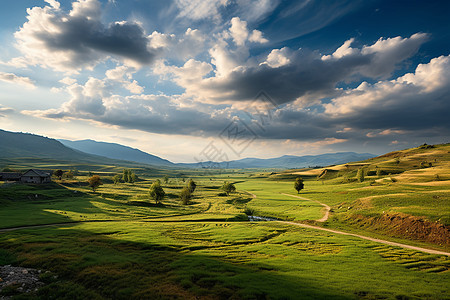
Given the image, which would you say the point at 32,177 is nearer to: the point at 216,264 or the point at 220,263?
the point at 216,264

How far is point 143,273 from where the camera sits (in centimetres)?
2142

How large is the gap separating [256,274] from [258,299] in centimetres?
443

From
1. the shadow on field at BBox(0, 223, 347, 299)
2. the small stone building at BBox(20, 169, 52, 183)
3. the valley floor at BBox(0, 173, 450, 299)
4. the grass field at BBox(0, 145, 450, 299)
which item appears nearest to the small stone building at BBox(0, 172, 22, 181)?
the small stone building at BBox(20, 169, 52, 183)

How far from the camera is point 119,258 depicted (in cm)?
2522

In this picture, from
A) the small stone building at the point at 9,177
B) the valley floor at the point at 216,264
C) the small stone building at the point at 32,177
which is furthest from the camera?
the small stone building at the point at 9,177

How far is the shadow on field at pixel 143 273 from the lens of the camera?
17391 mm

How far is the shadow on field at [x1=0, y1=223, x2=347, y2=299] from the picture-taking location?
685 inches

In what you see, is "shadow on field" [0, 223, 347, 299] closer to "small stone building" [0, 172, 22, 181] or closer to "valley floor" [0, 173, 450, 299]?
"valley floor" [0, 173, 450, 299]

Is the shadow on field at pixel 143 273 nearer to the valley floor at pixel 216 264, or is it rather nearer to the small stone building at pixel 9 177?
the valley floor at pixel 216 264

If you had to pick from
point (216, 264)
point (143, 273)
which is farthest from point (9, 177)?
point (216, 264)

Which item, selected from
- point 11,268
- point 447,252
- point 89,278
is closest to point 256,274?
point 89,278

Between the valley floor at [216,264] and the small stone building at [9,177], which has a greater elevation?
the valley floor at [216,264]

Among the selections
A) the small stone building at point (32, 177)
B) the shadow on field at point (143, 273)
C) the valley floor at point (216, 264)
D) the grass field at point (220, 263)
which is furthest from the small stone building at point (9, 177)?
the shadow on field at point (143, 273)

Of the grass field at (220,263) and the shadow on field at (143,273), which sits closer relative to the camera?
the shadow on field at (143,273)
